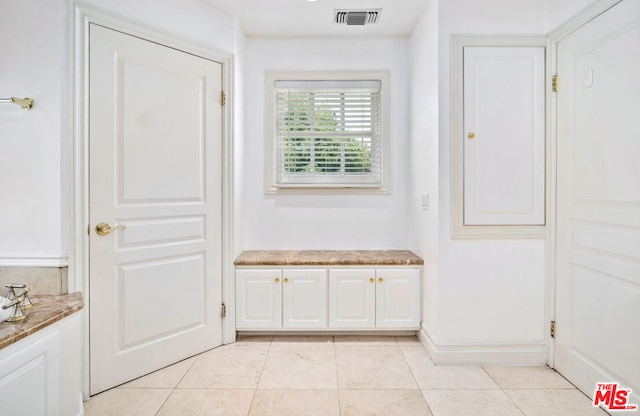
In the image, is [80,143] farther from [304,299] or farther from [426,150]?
[426,150]

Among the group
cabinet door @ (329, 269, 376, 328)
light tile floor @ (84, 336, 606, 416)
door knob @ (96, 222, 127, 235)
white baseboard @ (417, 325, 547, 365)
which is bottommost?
light tile floor @ (84, 336, 606, 416)

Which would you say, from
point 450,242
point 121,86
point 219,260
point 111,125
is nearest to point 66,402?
point 219,260

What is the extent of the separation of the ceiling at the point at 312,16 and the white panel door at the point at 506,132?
0.69m

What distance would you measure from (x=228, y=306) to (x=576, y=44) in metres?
2.91

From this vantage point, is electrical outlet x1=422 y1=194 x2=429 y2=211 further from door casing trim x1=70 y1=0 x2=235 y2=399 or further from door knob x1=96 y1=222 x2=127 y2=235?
door casing trim x1=70 y1=0 x2=235 y2=399

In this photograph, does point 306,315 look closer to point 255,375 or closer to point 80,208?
point 255,375

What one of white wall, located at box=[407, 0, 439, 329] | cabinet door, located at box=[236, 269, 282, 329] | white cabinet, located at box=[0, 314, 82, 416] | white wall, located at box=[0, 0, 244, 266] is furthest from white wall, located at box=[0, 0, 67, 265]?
white wall, located at box=[407, 0, 439, 329]

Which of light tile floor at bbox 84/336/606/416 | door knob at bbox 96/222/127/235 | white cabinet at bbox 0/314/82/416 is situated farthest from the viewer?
door knob at bbox 96/222/127/235

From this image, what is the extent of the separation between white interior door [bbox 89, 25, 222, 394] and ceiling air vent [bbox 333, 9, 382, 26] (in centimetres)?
105

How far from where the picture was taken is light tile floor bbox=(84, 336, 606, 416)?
1.86 meters

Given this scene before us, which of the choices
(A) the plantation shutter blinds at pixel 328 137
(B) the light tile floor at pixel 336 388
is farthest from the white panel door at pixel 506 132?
(B) the light tile floor at pixel 336 388

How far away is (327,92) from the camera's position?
3035 mm

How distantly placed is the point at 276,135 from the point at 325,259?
1.20 m

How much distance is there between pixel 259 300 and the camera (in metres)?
2.69
